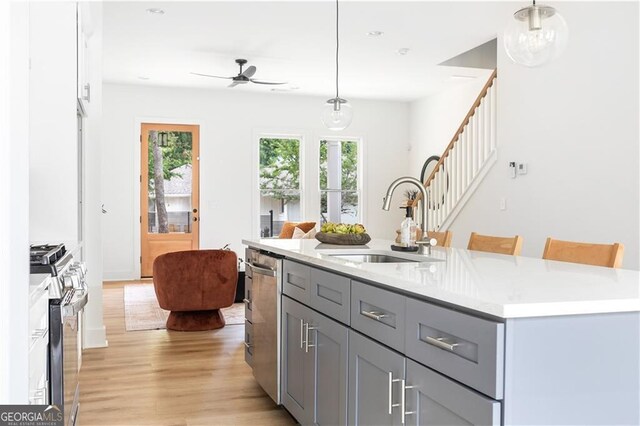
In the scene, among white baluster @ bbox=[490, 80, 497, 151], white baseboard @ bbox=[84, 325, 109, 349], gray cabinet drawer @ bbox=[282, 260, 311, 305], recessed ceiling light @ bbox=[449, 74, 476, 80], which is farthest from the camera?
recessed ceiling light @ bbox=[449, 74, 476, 80]

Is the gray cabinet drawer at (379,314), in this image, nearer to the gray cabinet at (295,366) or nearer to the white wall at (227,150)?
the gray cabinet at (295,366)

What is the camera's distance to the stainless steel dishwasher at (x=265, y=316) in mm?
3115

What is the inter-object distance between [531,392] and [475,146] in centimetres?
496

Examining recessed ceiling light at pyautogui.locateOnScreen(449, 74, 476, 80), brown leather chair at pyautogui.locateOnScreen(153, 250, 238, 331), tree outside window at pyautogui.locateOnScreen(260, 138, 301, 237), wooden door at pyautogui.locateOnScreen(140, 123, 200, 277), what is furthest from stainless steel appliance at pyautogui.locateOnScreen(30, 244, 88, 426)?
tree outside window at pyautogui.locateOnScreen(260, 138, 301, 237)

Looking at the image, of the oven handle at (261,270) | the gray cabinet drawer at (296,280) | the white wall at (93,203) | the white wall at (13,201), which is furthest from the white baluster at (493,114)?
the white wall at (13,201)

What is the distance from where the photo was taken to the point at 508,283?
5.77ft

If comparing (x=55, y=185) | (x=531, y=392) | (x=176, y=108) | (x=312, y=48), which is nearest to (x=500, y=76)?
(x=312, y=48)

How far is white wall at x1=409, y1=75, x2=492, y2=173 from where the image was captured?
28.2 feet

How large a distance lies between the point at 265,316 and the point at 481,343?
6.65 feet

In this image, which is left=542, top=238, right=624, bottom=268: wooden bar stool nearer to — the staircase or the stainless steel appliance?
the stainless steel appliance

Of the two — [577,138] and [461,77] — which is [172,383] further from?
[461,77]

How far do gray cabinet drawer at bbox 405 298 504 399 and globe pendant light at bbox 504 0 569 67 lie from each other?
1718 mm

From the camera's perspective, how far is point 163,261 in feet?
17.2

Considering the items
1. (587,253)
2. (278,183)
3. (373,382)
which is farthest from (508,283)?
(278,183)
